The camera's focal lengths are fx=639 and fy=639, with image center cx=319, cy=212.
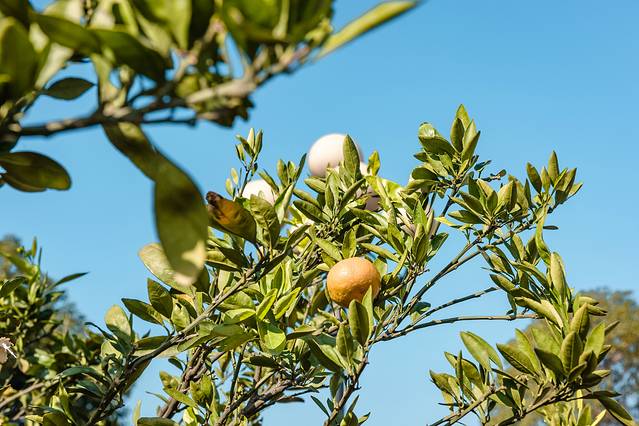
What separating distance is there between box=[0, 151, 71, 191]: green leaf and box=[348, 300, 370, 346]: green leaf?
2.48 feet

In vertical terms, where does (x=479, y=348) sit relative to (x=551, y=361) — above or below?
above

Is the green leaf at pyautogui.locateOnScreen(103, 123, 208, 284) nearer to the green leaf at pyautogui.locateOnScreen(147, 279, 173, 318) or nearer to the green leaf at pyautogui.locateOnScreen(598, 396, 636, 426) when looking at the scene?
the green leaf at pyautogui.locateOnScreen(147, 279, 173, 318)

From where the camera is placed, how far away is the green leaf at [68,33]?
526 millimetres

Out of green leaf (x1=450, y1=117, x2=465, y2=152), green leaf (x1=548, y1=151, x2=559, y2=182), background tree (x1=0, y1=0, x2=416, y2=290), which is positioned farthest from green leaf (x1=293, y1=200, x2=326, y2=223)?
background tree (x1=0, y1=0, x2=416, y2=290)

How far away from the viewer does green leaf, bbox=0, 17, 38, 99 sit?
53 centimetres

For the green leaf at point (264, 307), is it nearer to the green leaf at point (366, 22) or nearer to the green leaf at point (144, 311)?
the green leaf at point (144, 311)

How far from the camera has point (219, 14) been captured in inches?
21.2

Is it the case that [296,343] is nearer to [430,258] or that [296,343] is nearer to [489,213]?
Answer: [430,258]

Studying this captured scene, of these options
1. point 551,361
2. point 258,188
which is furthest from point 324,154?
point 551,361

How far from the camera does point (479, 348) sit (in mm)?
1591

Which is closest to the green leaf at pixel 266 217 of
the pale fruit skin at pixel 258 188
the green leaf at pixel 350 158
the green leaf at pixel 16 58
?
the green leaf at pixel 16 58

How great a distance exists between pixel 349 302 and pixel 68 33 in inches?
47.2

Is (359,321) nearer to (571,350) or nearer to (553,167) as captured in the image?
(571,350)

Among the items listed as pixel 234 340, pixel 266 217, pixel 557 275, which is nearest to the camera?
pixel 266 217
